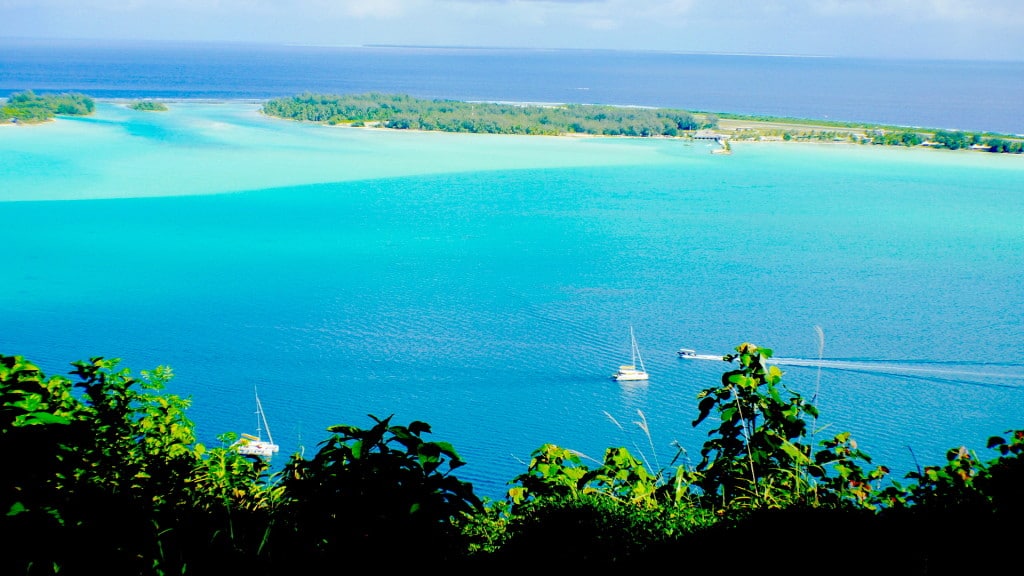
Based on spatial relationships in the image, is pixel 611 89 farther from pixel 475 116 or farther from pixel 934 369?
pixel 934 369

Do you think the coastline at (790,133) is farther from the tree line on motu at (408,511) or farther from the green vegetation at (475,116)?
the tree line on motu at (408,511)

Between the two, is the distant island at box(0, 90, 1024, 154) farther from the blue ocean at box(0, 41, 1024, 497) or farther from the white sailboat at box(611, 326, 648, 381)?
the white sailboat at box(611, 326, 648, 381)

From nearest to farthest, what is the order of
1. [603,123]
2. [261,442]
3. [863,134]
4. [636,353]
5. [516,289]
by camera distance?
1. [261,442]
2. [636,353]
3. [516,289]
4. [863,134]
5. [603,123]

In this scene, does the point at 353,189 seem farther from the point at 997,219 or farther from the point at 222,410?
the point at 997,219

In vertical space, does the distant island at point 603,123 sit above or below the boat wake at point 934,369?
above

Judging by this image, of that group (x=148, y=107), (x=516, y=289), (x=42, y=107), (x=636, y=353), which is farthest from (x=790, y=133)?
(x=42, y=107)

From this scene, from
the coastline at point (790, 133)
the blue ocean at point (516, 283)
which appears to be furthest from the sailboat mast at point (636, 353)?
the coastline at point (790, 133)

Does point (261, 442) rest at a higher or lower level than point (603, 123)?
lower
